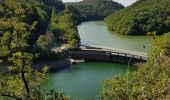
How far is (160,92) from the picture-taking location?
910 centimetres

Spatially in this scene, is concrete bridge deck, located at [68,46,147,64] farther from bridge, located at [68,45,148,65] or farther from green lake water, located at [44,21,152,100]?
green lake water, located at [44,21,152,100]

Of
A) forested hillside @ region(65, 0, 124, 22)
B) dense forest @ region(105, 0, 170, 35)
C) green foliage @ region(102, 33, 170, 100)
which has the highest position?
green foliage @ region(102, 33, 170, 100)

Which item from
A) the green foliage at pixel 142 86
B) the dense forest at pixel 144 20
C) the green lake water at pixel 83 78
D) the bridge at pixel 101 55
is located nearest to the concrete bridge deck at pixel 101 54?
the bridge at pixel 101 55

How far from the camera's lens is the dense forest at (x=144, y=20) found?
245ft

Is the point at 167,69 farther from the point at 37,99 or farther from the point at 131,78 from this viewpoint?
the point at 37,99

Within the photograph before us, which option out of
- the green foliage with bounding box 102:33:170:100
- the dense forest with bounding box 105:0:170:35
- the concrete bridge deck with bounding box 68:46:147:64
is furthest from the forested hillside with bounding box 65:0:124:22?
the green foliage with bounding box 102:33:170:100

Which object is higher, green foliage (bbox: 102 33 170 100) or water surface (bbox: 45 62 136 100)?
green foliage (bbox: 102 33 170 100)

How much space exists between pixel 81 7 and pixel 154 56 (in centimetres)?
11439

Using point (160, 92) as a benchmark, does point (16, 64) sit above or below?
above

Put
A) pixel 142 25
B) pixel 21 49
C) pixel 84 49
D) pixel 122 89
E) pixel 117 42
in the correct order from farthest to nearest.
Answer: pixel 142 25 < pixel 117 42 < pixel 84 49 < pixel 122 89 < pixel 21 49

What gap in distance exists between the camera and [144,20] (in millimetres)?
78000

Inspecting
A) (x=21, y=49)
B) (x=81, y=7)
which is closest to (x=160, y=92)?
(x=21, y=49)

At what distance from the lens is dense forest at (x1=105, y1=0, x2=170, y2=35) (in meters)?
74.8

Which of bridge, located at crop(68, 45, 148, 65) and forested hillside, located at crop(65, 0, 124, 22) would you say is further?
forested hillside, located at crop(65, 0, 124, 22)
